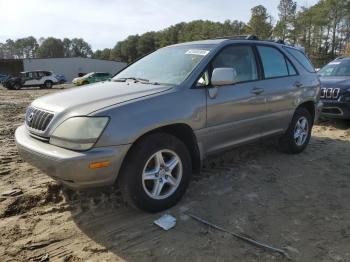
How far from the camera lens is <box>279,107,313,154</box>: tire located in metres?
5.78

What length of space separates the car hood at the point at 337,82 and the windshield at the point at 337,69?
0.42 meters

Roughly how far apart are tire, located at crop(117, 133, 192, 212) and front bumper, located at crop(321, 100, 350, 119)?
17.7ft

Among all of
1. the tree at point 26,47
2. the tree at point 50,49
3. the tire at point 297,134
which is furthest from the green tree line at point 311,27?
the tree at point 26,47

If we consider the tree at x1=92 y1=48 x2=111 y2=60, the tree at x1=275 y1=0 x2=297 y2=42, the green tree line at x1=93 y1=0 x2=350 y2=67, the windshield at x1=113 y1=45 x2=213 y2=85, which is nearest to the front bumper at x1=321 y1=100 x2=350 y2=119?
the windshield at x1=113 y1=45 x2=213 y2=85

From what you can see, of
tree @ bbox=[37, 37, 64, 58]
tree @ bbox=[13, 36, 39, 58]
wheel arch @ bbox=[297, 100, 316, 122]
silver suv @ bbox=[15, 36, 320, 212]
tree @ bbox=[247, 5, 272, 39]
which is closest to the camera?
silver suv @ bbox=[15, 36, 320, 212]

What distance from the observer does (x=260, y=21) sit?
2484 inches

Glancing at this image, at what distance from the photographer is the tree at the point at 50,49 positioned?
12200cm

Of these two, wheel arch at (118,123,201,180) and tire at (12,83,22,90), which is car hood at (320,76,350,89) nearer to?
wheel arch at (118,123,201,180)

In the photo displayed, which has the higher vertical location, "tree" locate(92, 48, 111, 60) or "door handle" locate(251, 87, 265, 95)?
"tree" locate(92, 48, 111, 60)

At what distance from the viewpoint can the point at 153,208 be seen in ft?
12.2

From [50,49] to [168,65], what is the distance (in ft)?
419

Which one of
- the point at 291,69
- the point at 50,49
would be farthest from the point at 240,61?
the point at 50,49

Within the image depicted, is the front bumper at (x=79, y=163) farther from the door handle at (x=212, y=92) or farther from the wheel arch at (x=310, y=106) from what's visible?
the wheel arch at (x=310, y=106)

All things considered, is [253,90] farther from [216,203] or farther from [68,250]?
[68,250]
